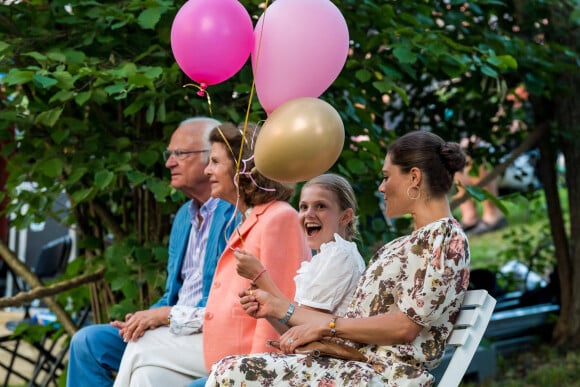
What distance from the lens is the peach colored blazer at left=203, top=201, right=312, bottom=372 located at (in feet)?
9.81

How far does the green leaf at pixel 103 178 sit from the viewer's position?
3.81m

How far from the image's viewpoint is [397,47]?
3859 millimetres

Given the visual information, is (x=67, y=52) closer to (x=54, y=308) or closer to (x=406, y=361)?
(x=54, y=308)

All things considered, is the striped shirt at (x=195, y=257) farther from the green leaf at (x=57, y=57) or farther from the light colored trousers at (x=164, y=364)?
the green leaf at (x=57, y=57)

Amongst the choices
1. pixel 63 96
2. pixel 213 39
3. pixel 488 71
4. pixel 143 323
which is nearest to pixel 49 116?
pixel 63 96

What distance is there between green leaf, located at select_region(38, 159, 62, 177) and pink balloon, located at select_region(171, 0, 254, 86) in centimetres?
124

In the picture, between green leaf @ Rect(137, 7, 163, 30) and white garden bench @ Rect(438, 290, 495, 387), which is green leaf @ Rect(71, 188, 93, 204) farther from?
white garden bench @ Rect(438, 290, 495, 387)

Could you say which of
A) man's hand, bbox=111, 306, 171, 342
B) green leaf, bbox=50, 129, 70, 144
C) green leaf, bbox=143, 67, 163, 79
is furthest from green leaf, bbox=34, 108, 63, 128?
man's hand, bbox=111, 306, 171, 342

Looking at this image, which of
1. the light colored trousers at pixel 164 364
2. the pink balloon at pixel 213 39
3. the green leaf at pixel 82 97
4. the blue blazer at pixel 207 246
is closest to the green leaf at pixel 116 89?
the green leaf at pixel 82 97

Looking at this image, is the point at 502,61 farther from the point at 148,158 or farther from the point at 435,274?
the point at 435,274

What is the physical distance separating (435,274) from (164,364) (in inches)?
44.5

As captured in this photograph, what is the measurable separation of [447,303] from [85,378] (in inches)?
61.6

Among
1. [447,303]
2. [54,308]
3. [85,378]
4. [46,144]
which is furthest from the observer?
[54,308]

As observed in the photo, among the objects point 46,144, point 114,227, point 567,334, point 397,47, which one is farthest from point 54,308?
point 567,334
